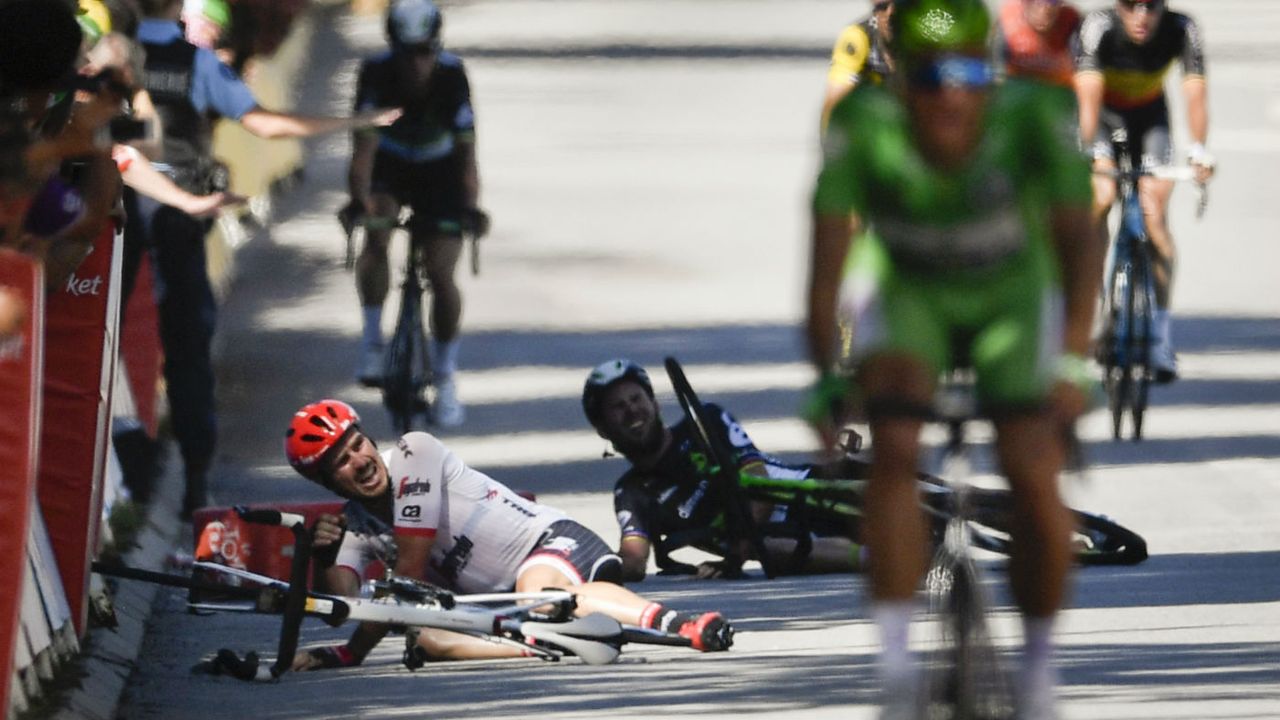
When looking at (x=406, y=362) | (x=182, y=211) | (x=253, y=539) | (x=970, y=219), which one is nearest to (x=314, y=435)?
(x=253, y=539)

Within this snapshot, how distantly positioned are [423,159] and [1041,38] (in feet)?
9.88

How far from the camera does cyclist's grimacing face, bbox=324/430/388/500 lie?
1027 cm

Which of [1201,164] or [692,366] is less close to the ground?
[1201,164]

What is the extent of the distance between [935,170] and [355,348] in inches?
481

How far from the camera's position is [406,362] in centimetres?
1500

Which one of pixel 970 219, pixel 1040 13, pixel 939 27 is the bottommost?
pixel 1040 13

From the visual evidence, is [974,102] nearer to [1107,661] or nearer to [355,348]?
[1107,661]

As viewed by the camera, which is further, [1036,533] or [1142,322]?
[1142,322]

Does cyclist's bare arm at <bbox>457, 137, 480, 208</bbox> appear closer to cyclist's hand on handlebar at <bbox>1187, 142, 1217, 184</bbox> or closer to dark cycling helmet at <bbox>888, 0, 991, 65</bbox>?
cyclist's hand on handlebar at <bbox>1187, 142, 1217, 184</bbox>

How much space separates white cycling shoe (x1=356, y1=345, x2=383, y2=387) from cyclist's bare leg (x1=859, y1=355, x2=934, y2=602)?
347 inches

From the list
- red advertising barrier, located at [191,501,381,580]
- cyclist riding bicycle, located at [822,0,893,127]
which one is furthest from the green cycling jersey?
cyclist riding bicycle, located at [822,0,893,127]

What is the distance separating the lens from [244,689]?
9.45m

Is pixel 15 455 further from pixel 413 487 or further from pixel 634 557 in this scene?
pixel 634 557

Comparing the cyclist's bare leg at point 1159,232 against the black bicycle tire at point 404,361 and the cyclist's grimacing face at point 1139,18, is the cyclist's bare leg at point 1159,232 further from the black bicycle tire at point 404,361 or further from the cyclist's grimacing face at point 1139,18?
the black bicycle tire at point 404,361
